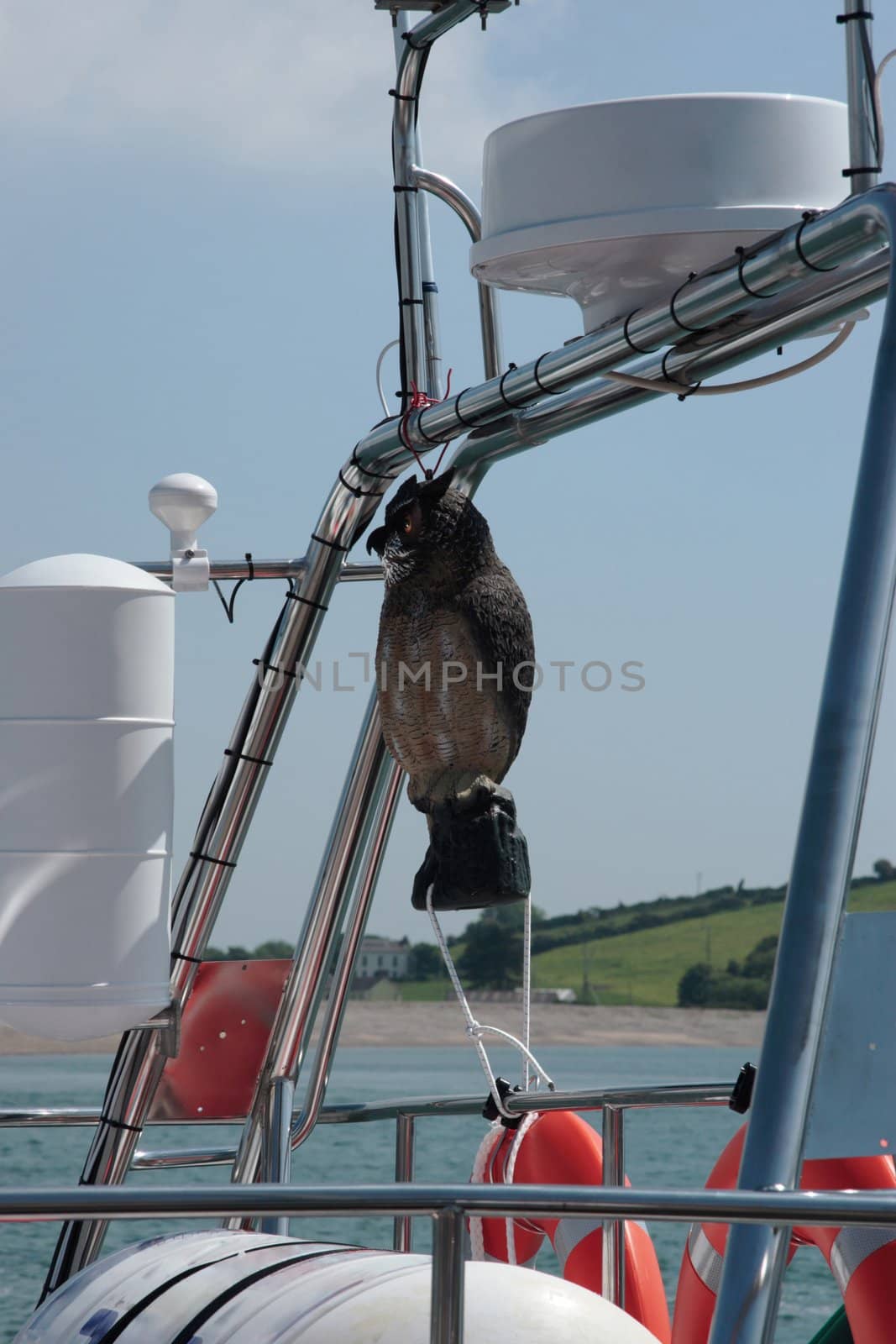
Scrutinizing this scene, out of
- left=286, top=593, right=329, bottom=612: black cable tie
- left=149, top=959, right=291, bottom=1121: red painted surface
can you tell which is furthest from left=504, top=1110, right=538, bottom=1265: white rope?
left=286, top=593, right=329, bottom=612: black cable tie

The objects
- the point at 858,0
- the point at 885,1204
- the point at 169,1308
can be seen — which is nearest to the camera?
the point at 885,1204

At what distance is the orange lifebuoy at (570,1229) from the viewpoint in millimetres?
3643

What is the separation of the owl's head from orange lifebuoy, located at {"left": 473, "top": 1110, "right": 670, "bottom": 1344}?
127cm

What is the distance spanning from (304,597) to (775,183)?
4.79ft

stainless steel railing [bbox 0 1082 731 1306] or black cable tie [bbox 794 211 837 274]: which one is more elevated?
black cable tie [bbox 794 211 837 274]

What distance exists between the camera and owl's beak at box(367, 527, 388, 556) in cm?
339

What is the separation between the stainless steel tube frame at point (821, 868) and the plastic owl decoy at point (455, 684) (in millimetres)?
1334

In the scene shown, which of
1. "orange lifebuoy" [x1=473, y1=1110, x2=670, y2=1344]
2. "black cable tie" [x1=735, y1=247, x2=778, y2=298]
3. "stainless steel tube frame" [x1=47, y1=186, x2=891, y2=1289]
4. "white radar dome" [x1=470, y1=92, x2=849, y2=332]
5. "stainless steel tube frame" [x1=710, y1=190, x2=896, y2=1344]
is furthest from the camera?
"orange lifebuoy" [x1=473, y1=1110, x2=670, y2=1344]

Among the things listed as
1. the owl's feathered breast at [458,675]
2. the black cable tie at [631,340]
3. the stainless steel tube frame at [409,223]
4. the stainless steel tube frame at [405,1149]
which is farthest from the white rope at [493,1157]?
the black cable tie at [631,340]

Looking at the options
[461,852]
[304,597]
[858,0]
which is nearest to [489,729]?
[461,852]

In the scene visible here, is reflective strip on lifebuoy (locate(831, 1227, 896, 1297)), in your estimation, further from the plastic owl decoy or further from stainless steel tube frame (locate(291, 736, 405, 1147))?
stainless steel tube frame (locate(291, 736, 405, 1147))

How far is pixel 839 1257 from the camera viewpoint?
3.11 metres

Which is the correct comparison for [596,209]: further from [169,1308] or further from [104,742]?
[169,1308]

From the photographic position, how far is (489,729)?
329cm
